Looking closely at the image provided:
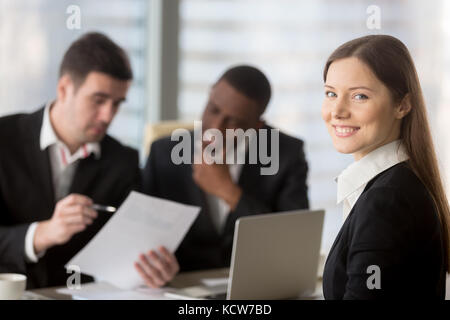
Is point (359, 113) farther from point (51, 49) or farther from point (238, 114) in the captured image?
point (51, 49)

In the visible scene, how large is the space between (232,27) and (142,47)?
54 cm

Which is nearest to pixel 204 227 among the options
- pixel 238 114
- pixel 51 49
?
pixel 238 114

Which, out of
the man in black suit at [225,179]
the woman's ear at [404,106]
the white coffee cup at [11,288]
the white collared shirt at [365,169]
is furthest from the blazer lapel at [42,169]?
the woman's ear at [404,106]

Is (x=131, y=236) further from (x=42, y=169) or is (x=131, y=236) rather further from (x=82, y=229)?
(x=42, y=169)

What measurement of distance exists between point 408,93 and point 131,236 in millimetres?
909

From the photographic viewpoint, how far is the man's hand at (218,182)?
2.19m

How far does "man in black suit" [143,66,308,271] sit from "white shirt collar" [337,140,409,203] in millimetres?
894

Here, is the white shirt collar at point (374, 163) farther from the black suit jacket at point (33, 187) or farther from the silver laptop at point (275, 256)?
the black suit jacket at point (33, 187)

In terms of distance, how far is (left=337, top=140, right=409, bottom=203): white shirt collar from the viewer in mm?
1087

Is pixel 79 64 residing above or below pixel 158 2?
below

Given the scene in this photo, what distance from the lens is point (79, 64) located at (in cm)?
204

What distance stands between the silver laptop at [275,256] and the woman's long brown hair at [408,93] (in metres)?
0.51

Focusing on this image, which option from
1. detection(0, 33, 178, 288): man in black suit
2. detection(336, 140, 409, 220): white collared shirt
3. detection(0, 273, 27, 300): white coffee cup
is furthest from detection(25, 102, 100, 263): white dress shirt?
detection(336, 140, 409, 220): white collared shirt

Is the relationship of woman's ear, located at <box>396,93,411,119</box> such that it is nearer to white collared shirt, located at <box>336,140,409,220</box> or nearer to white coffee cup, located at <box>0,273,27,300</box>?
white collared shirt, located at <box>336,140,409,220</box>
